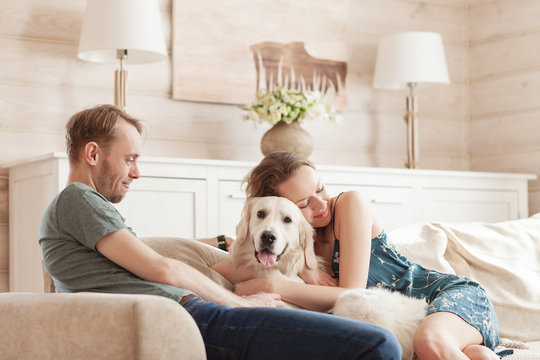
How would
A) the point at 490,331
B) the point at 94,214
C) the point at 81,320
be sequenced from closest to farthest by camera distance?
the point at 81,320, the point at 94,214, the point at 490,331

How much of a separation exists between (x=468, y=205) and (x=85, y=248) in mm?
2686

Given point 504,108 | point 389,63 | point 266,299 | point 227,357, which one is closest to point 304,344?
point 227,357

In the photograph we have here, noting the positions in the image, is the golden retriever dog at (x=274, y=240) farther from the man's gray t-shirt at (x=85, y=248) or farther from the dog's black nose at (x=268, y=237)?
the man's gray t-shirt at (x=85, y=248)

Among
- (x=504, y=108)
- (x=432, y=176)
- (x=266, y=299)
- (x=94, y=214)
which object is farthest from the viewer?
(x=504, y=108)

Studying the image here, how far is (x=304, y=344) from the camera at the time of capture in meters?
1.45

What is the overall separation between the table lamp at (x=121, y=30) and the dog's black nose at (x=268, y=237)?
1.62 meters

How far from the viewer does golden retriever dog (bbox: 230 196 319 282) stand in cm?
198

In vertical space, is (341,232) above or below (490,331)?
above

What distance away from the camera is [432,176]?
12.8 feet

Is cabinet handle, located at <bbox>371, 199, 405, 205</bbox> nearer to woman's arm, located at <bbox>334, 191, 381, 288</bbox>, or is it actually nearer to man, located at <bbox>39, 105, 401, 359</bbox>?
woman's arm, located at <bbox>334, 191, 381, 288</bbox>

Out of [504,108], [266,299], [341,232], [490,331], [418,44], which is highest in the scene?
[418,44]

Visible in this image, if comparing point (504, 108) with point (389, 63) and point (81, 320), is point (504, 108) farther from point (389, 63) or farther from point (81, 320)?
point (81, 320)

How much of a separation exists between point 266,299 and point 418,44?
2.61 m

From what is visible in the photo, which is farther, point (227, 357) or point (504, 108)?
point (504, 108)
